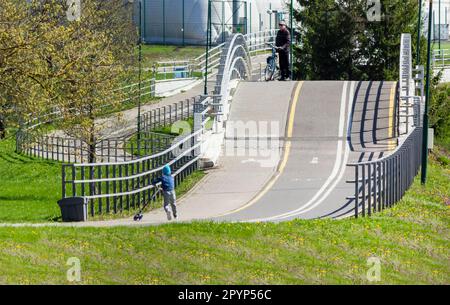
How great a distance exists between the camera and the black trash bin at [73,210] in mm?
25144

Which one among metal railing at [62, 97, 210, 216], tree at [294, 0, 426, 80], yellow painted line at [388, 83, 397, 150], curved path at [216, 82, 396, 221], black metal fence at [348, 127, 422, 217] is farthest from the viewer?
tree at [294, 0, 426, 80]

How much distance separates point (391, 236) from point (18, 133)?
2733 cm

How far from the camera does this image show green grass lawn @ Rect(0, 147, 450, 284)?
58.7ft

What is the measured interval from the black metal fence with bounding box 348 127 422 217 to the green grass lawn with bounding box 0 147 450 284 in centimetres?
140

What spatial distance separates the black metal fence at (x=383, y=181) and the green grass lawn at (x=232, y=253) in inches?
54.9

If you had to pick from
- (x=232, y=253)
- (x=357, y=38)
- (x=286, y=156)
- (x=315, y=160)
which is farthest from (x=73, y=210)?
(x=357, y=38)

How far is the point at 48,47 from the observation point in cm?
3184

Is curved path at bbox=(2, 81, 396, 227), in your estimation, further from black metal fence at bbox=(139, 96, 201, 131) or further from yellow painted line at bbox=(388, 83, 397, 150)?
black metal fence at bbox=(139, 96, 201, 131)

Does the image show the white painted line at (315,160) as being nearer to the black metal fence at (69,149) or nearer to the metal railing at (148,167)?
the metal railing at (148,167)

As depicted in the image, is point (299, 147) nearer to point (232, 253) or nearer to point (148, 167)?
point (148, 167)

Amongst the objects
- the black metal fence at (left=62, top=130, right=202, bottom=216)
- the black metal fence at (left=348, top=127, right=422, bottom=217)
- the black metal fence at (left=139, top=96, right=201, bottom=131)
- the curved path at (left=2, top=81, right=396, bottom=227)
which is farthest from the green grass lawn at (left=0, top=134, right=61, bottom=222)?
the black metal fence at (left=348, top=127, right=422, bottom=217)

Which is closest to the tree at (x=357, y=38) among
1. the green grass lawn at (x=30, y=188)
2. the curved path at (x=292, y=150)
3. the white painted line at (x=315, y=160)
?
the curved path at (x=292, y=150)
